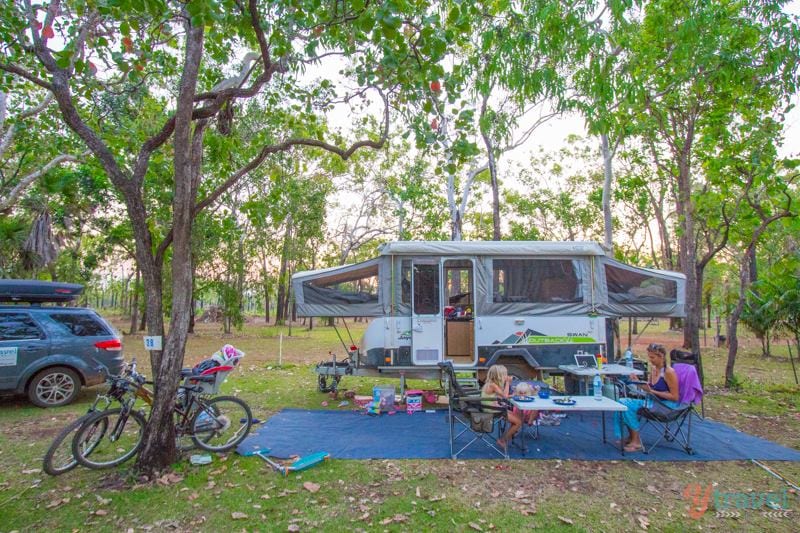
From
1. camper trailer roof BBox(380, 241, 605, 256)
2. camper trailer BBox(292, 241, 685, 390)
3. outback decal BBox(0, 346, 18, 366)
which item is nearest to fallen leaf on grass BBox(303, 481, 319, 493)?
camper trailer BBox(292, 241, 685, 390)

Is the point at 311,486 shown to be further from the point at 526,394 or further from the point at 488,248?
the point at 488,248

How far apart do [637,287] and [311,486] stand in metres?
6.21

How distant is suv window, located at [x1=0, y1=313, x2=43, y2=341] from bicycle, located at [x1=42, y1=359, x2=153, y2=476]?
2.88 m

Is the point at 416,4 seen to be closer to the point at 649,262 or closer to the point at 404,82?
the point at 404,82

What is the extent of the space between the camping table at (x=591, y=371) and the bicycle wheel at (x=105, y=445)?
5509 millimetres

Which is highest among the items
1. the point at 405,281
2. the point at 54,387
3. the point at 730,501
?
the point at 405,281

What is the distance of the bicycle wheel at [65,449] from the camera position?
4594 millimetres

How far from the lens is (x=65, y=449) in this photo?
484cm

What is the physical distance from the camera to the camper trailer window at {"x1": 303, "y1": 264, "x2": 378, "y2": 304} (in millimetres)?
7688

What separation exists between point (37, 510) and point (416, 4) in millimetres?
5719

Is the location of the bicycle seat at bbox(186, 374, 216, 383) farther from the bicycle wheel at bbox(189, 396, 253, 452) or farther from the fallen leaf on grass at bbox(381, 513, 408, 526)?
the fallen leaf on grass at bbox(381, 513, 408, 526)

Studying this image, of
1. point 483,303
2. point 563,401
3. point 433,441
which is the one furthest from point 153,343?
point 483,303

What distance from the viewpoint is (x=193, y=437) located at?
527 centimetres

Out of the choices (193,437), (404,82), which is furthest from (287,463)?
(404,82)
